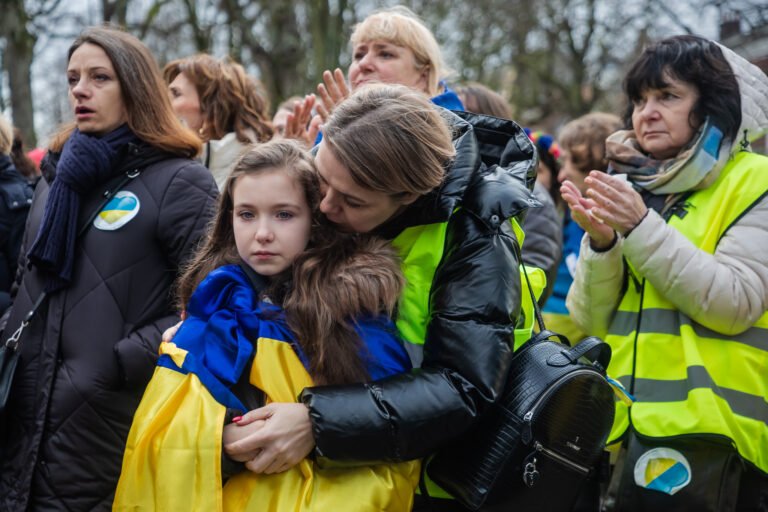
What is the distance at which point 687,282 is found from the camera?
2277mm

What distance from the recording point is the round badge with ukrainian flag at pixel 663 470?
7.35ft

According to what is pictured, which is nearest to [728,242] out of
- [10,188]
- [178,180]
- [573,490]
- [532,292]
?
[532,292]

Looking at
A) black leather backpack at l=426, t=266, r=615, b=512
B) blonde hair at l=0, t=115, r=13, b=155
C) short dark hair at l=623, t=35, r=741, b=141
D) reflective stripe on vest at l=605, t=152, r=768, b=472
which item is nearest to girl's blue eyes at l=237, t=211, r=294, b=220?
black leather backpack at l=426, t=266, r=615, b=512

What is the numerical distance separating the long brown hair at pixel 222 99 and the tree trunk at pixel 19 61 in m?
6.17

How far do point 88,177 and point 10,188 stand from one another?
1.14 metres

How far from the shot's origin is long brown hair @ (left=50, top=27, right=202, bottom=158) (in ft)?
8.89

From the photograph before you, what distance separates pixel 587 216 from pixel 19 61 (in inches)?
356

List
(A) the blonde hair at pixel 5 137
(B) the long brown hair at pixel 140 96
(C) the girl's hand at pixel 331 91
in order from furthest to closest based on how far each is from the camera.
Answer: (A) the blonde hair at pixel 5 137, (C) the girl's hand at pixel 331 91, (B) the long brown hair at pixel 140 96

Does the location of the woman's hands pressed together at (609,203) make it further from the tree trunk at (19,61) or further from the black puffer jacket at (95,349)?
the tree trunk at (19,61)

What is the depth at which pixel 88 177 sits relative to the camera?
8.30ft

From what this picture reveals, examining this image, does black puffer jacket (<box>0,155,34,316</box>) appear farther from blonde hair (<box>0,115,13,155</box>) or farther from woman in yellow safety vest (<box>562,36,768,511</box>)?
woman in yellow safety vest (<box>562,36,768,511</box>)

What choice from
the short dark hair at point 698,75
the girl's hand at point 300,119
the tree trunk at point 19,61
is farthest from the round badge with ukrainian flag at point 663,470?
A: the tree trunk at point 19,61

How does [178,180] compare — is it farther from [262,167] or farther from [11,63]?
[11,63]

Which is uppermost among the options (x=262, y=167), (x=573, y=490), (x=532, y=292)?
(x=262, y=167)
